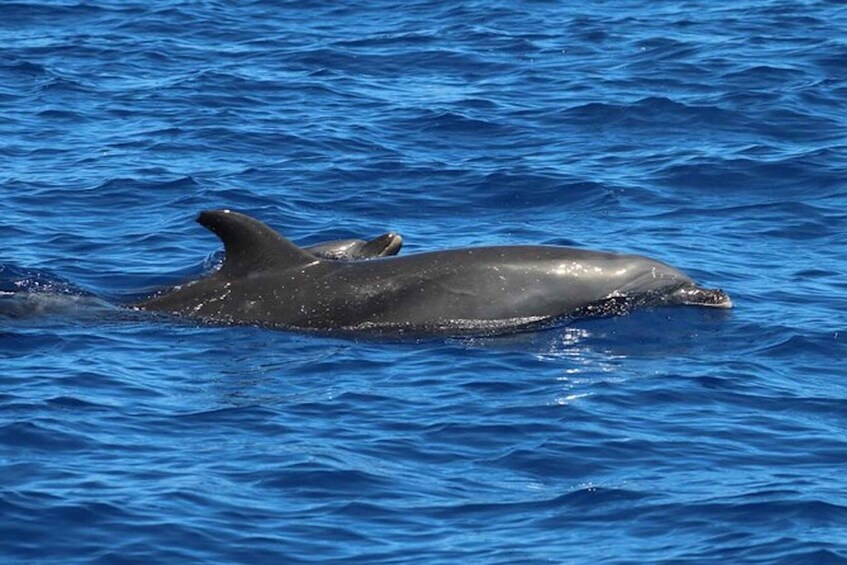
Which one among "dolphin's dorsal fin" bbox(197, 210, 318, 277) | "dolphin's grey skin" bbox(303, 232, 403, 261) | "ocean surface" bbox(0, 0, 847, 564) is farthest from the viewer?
"dolphin's grey skin" bbox(303, 232, 403, 261)

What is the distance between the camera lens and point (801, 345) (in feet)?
61.1

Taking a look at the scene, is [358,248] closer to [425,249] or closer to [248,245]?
[425,249]

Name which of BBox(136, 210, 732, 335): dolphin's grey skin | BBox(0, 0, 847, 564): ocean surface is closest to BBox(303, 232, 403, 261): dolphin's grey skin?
BBox(136, 210, 732, 335): dolphin's grey skin

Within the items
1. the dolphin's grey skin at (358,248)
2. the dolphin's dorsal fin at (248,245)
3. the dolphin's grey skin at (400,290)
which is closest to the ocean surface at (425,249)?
the dolphin's grey skin at (400,290)

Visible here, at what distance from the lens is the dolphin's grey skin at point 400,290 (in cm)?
1872

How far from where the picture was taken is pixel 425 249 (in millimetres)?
22172

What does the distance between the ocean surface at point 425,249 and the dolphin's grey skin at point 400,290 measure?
347 mm

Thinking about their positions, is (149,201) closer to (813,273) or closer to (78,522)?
(813,273)

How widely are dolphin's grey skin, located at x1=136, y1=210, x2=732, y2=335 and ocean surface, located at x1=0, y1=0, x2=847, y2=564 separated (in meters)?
0.35

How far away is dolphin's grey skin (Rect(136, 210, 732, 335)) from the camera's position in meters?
18.7

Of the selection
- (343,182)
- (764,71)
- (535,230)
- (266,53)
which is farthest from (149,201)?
(764,71)

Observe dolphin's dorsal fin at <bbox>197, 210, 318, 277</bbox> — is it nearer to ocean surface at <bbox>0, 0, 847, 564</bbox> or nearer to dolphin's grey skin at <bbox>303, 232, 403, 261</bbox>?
ocean surface at <bbox>0, 0, 847, 564</bbox>

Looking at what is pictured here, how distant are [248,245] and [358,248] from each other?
Answer: 2.45 metres

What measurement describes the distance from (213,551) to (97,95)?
18508mm
